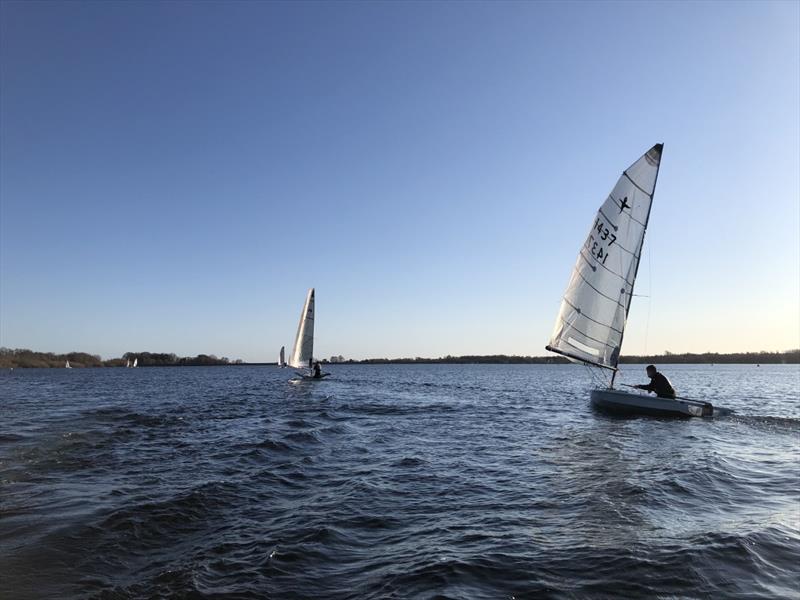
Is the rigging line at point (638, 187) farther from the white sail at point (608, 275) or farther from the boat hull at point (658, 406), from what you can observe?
the boat hull at point (658, 406)

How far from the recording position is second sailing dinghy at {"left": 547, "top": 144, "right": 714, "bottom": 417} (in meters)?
26.1

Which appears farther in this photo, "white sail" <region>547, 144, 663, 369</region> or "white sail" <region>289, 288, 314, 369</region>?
"white sail" <region>289, 288, 314, 369</region>

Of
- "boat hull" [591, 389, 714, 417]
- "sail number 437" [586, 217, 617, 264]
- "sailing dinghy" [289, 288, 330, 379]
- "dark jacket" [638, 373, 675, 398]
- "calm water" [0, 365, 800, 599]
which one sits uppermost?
"sail number 437" [586, 217, 617, 264]

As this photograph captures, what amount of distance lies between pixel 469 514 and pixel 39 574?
261 inches

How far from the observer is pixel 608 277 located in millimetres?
26422

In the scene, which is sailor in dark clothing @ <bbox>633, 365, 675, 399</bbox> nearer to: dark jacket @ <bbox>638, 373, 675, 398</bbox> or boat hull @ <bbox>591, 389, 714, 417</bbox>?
dark jacket @ <bbox>638, 373, 675, 398</bbox>

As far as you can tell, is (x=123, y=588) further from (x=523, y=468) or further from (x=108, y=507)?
(x=523, y=468)

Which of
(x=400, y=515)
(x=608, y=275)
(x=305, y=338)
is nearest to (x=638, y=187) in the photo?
→ (x=608, y=275)

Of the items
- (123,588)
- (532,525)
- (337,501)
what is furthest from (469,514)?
(123,588)

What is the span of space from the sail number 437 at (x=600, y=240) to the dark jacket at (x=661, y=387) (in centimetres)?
641

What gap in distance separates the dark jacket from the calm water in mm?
4623

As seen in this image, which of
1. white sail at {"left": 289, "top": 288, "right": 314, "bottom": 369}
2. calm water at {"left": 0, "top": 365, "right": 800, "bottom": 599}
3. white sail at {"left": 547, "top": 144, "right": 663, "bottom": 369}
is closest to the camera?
calm water at {"left": 0, "top": 365, "right": 800, "bottom": 599}

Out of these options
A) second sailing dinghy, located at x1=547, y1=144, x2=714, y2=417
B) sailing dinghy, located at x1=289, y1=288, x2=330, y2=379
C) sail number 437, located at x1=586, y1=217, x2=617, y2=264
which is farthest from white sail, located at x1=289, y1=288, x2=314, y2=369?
sail number 437, located at x1=586, y1=217, x2=617, y2=264

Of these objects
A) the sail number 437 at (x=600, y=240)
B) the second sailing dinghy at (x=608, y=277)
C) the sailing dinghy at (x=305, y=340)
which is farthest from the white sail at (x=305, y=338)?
the sail number 437 at (x=600, y=240)
